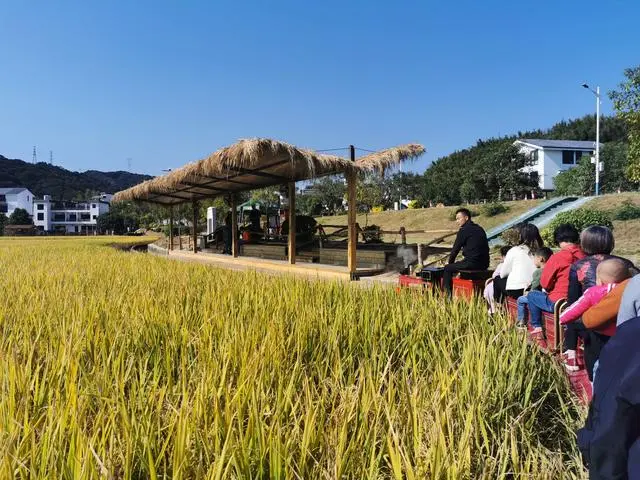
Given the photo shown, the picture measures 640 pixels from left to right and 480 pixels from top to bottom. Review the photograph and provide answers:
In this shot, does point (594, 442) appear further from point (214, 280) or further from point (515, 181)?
point (515, 181)

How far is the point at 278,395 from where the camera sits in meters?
1.74

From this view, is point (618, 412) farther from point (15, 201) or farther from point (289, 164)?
point (15, 201)

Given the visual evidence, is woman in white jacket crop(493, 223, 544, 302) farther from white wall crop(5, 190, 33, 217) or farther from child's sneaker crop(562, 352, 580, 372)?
white wall crop(5, 190, 33, 217)

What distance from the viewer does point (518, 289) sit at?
443 cm

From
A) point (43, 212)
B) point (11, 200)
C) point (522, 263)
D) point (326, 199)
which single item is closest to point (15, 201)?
point (11, 200)

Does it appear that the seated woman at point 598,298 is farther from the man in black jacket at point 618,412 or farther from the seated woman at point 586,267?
the man in black jacket at point 618,412

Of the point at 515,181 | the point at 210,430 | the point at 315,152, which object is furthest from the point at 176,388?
the point at 515,181

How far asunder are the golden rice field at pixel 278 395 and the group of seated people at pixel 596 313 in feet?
1.15

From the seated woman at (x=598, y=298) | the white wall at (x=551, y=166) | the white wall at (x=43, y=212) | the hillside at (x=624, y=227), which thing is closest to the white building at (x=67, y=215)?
the white wall at (x=43, y=212)

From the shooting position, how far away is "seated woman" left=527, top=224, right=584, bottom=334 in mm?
3641

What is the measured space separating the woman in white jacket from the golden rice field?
1063 millimetres

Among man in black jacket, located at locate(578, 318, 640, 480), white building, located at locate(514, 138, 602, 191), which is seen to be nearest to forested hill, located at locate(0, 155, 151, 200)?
white building, located at locate(514, 138, 602, 191)

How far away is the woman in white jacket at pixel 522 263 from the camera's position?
14.3ft

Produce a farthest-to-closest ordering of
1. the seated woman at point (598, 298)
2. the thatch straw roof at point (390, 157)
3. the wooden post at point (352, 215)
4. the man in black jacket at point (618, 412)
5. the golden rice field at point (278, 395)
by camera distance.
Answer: the wooden post at point (352, 215) < the thatch straw roof at point (390, 157) < the seated woman at point (598, 298) < the golden rice field at point (278, 395) < the man in black jacket at point (618, 412)
